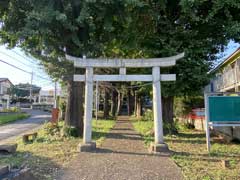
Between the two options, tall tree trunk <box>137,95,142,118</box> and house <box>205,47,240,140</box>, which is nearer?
house <box>205,47,240,140</box>

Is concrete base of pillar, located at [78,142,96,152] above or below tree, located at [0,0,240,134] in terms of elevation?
below

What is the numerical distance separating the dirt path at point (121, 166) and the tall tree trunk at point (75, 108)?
12.0 ft

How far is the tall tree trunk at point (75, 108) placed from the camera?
12.1 m

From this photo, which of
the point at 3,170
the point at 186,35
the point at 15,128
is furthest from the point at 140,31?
the point at 15,128

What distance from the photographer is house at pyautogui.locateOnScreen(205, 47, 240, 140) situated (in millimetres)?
11688

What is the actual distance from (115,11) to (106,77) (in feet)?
8.96

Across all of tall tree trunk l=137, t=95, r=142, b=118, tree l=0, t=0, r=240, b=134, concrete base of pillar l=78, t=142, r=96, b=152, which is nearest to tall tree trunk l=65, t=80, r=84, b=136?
tree l=0, t=0, r=240, b=134

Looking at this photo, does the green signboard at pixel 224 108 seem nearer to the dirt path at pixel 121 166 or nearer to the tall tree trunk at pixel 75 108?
the dirt path at pixel 121 166

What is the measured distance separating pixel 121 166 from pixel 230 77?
9.55 m

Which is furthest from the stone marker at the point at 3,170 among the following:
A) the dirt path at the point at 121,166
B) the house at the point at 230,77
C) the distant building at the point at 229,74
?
the distant building at the point at 229,74

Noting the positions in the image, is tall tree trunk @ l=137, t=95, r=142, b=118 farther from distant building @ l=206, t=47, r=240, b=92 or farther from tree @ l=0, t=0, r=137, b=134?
tree @ l=0, t=0, r=137, b=134

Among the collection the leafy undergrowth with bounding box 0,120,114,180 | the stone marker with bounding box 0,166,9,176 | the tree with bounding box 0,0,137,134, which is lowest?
the leafy undergrowth with bounding box 0,120,114,180

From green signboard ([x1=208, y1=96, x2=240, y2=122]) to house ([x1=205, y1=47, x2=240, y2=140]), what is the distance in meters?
2.12

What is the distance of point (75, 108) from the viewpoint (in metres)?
12.2
